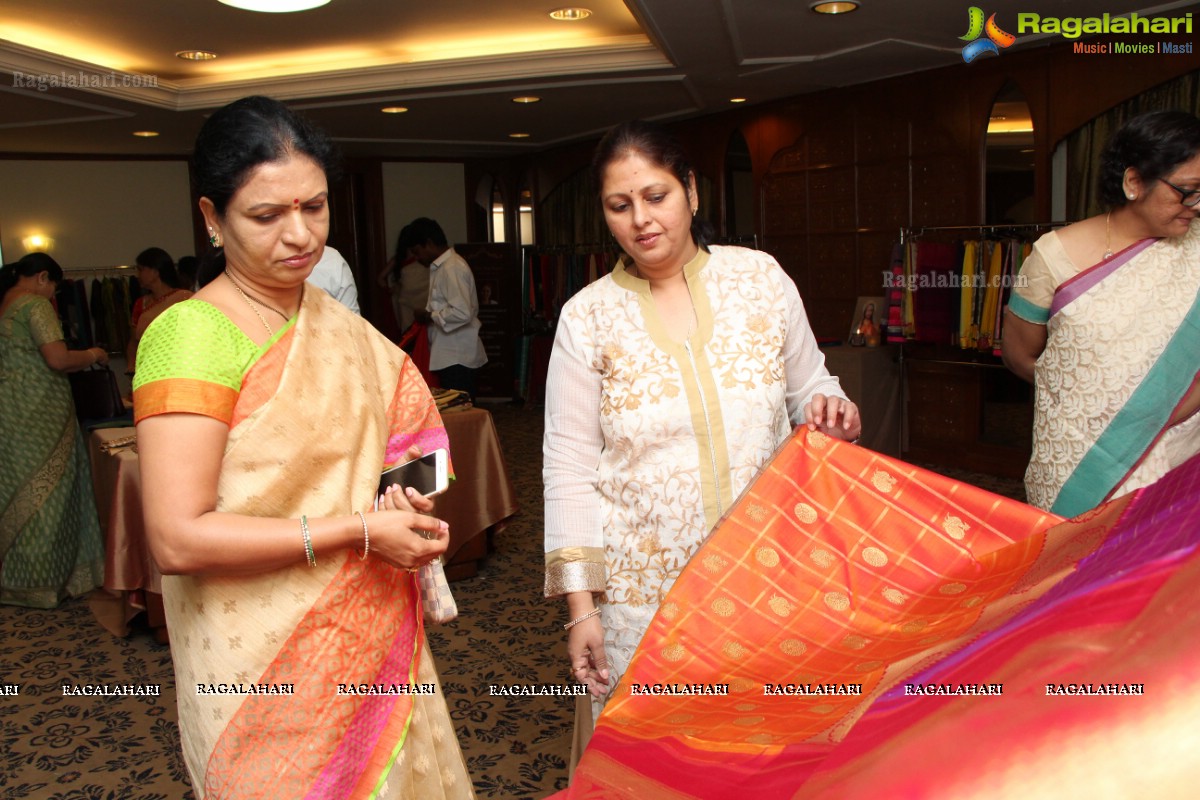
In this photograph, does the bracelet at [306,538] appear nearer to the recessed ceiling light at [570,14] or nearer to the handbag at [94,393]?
the handbag at [94,393]

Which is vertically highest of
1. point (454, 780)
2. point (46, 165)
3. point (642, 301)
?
point (46, 165)

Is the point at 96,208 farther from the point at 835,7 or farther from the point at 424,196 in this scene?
the point at 835,7

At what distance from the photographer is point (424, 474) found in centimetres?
130

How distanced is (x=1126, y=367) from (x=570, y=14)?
14.0 feet

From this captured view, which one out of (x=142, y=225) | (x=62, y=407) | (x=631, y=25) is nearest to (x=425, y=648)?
(x=62, y=407)

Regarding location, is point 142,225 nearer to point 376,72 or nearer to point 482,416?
point 376,72

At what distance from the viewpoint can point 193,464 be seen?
110 centimetres

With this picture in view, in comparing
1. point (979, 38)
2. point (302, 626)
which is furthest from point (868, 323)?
point (302, 626)

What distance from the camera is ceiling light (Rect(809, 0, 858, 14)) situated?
14.4ft

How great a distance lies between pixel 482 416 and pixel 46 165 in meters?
6.62

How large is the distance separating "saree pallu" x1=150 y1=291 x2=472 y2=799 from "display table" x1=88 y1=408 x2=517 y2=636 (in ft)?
7.40

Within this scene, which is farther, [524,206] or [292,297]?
[524,206]

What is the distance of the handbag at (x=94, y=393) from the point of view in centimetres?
446

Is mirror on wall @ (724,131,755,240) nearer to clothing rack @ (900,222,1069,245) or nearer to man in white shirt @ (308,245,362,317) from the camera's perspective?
clothing rack @ (900,222,1069,245)
